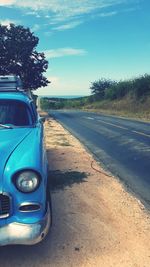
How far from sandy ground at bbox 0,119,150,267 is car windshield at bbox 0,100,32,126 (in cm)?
152

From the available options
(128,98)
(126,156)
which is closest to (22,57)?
(128,98)

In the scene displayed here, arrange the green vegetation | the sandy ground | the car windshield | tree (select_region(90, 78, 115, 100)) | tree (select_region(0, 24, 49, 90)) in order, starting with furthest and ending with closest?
1. tree (select_region(90, 78, 115, 100))
2. the green vegetation
3. tree (select_region(0, 24, 49, 90))
4. the car windshield
5. the sandy ground

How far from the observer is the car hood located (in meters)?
4.47

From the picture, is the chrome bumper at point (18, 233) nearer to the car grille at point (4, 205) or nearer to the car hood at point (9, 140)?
the car grille at point (4, 205)

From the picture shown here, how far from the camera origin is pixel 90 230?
18.1 feet

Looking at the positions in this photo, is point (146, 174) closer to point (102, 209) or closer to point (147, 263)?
point (102, 209)

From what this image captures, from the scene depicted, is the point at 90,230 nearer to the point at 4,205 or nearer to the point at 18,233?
the point at 18,233

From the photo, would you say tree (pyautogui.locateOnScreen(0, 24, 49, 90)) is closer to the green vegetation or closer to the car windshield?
the green vegetation

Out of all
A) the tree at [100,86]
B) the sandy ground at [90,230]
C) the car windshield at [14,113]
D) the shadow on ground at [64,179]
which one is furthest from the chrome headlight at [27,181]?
the tree at [100,86]

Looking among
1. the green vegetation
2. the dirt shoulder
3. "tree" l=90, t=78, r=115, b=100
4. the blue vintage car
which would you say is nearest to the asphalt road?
the dirt shoulder

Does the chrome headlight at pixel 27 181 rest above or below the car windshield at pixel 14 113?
below

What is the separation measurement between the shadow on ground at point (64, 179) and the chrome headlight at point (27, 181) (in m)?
3.22

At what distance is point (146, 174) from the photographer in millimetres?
9203

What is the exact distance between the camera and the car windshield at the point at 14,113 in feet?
21.5
